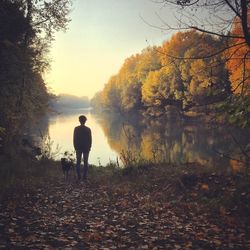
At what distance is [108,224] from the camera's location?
327 inches

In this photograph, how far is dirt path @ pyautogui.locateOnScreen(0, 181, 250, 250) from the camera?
22.7 feet

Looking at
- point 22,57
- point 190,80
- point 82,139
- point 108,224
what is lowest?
point 108,224

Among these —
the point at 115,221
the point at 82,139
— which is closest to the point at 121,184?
the point at 82,139

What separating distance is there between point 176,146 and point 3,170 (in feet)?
65.4

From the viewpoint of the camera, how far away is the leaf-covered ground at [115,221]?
6.96m

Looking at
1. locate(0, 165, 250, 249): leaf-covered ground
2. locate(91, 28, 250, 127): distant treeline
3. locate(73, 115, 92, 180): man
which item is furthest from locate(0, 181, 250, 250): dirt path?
locate(91, 28, 250, 127): distant treeline

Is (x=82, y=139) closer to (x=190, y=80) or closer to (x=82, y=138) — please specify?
(x=82, y=138)

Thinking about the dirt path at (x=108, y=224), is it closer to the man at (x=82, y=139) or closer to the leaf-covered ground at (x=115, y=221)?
the leaf-covered ground at (x=115, y=221)

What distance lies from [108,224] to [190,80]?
5185 cm

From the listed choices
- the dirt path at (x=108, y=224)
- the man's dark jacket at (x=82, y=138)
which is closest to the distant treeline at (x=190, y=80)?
the dirt path at (x=108, y=224)

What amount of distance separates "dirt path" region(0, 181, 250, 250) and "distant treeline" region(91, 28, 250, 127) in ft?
8.82

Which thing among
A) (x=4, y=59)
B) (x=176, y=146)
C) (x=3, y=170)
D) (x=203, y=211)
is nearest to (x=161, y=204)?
(x=203, y=211)

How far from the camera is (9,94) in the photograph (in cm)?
1662

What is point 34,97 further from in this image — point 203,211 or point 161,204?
point 203,211
